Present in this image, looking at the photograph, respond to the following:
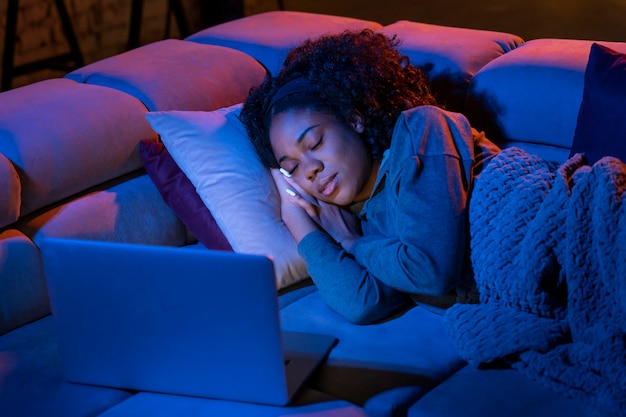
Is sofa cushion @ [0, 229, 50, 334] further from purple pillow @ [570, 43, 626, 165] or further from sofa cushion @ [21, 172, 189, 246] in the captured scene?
purple pillow @ [570, 43, 626, 165]

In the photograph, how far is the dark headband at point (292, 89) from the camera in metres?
1.87

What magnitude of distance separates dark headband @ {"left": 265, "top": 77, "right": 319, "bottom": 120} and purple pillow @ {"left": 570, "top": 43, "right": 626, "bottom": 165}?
625mm

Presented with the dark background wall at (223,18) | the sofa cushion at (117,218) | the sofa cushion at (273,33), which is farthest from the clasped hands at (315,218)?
the dark background wall at (223,18)

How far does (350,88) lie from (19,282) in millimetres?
906

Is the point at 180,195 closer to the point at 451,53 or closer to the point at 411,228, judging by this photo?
the point at 411,228

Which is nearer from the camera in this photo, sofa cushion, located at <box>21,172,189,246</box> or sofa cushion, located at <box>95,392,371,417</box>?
sofa cushion, located at <box>95,392,371,417</box>

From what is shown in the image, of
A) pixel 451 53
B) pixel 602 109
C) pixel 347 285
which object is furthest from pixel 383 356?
pixel 451 53

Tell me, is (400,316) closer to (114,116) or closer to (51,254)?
(51,254)

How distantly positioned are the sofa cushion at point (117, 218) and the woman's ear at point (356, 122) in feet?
2.11

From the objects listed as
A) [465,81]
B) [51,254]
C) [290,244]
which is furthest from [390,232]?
[51,254]

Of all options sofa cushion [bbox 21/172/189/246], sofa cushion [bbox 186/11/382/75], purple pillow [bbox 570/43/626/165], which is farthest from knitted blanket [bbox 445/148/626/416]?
sofa cushion [bbox 186/11/382/75]

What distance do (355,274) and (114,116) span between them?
805 millimetres

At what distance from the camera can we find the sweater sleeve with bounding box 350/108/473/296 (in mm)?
1618

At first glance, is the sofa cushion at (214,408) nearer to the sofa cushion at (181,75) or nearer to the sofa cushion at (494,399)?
the sofa cushion at (494,399)
